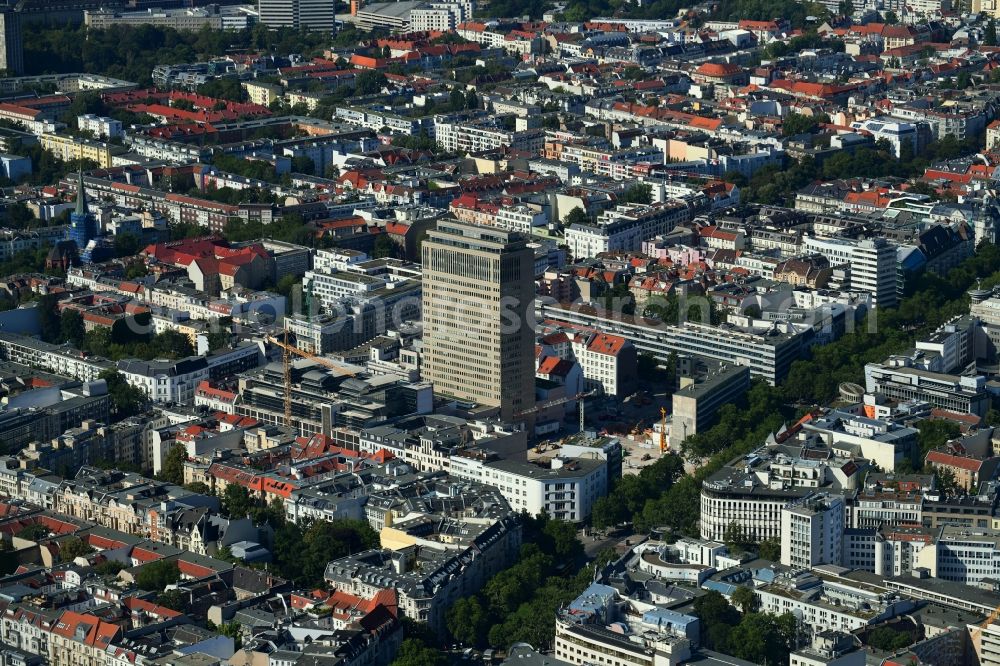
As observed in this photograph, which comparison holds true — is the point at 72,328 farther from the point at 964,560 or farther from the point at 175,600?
the point at 964,560

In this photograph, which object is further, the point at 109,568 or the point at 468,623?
the point at 109,568

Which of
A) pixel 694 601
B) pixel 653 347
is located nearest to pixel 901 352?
pixel 653 347

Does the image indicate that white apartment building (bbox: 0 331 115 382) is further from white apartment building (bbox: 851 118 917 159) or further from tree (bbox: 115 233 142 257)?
→ white apartment building (bbox: 851 118 917 159)

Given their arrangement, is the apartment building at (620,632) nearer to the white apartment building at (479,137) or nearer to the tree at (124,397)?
the tree at (124,397)

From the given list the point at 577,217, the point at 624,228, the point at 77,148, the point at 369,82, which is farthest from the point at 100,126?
the point at 624,228

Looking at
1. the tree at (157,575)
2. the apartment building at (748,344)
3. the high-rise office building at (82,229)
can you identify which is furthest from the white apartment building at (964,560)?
the high-rise office building at (82,229)

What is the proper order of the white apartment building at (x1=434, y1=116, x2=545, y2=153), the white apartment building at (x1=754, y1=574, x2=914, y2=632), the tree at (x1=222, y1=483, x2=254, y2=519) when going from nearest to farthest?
the white apartment building at (x1=754, y1=574, x2=914, y2=632) → the tree at (x1=222, y1=483, x2=254, y2=519) → the white apartment building at (x1=434, y1=116, x2=545, y2=153)

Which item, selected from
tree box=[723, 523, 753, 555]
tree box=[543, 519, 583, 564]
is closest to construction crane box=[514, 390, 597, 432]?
tree box=[543, 519, 583, 564]
